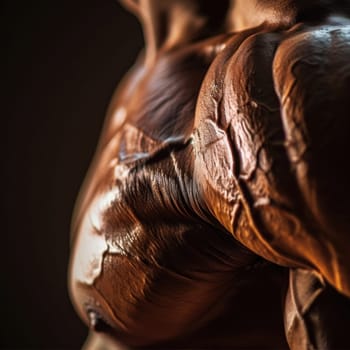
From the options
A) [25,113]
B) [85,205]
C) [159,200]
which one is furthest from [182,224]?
[25,113]

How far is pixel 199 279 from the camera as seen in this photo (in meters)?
0.35

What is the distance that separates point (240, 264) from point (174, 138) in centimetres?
7

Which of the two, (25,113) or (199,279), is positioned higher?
(199,279)

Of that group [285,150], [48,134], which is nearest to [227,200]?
[285,150]

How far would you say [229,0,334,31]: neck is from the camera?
1.01ft

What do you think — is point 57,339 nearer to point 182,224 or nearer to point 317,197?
point 182,224

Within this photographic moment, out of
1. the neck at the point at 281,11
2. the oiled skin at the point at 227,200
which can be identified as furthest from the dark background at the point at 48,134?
the neck at the point at 281,11

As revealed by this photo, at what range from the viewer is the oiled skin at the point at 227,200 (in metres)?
0.24

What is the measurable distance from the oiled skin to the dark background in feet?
2.78

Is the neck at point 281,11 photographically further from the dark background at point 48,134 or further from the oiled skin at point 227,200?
the dark background at point 48,134

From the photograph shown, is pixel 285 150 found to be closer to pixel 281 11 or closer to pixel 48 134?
pixel 281 11

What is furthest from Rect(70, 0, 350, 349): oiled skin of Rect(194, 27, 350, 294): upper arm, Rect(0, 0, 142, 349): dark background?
Rect(0, 0, 142, 349): dark background

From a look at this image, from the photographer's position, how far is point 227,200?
0.27m

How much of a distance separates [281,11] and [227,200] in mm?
103
